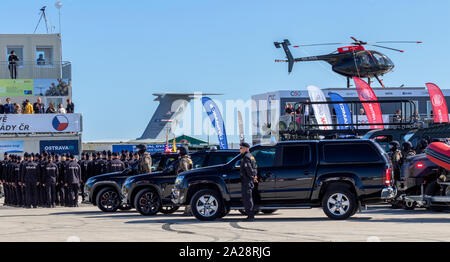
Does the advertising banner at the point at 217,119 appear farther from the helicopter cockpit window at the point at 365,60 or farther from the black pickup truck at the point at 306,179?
the helicopter cockpit window at the point at 365,60

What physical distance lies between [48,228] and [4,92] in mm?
36948

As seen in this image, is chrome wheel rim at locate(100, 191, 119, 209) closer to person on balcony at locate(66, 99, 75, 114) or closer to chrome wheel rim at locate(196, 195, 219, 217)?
chrome wheel rim at locate(196, 195, 219, 217)

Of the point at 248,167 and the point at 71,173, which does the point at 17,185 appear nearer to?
the point at 71,173

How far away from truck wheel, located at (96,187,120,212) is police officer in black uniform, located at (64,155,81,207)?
3.11 meters

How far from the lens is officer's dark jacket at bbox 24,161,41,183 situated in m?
25.2

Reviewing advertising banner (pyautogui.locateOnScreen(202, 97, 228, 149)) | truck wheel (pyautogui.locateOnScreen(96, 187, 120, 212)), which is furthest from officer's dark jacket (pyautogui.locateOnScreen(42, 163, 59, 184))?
advertising banner (pyautogui.locateOnScreen(202, 97, 228, 149))

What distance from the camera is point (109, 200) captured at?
2214cm

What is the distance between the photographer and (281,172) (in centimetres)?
1717

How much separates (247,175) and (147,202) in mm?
4308

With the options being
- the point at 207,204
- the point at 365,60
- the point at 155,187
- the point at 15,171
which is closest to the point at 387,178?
the point at 207,204
